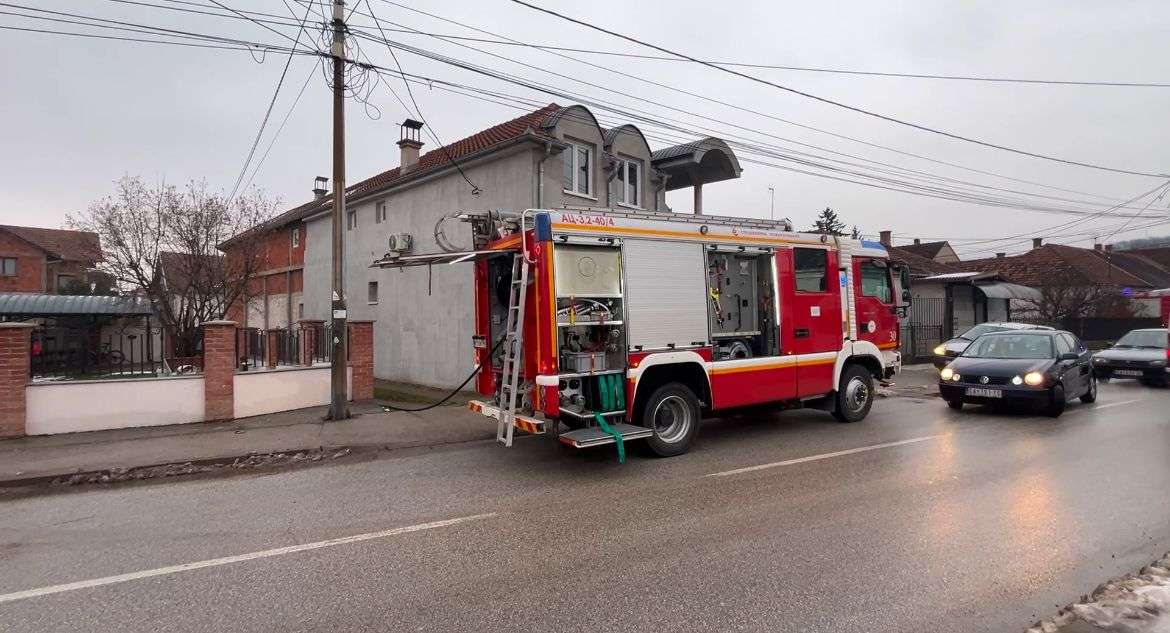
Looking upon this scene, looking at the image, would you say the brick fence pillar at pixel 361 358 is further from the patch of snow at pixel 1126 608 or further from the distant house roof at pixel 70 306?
the patch of snow at pixel 1126 608

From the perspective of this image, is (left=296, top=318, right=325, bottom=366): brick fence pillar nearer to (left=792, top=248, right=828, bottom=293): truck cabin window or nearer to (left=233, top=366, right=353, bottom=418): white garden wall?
(left=233, top=366, right=353, bottom=418): white garden wall

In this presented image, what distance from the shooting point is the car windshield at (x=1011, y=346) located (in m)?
11.1

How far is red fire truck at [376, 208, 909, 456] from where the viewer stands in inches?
273

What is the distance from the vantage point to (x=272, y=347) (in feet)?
37.9

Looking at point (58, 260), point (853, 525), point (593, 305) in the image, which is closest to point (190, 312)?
point (593, 305)

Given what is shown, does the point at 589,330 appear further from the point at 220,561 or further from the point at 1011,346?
the point at 1011,346

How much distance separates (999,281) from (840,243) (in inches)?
796

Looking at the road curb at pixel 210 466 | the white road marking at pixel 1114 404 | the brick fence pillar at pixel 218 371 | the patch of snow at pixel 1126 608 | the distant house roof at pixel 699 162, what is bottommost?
the patch of snow at pixel 1126 608

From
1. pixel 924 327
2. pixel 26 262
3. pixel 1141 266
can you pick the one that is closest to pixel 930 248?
pixel 1141 266

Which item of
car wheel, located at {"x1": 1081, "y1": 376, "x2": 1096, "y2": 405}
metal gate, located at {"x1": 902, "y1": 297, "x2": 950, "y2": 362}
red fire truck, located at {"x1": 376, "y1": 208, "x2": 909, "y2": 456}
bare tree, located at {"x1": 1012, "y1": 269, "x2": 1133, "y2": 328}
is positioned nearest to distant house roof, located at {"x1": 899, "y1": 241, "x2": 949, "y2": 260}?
bare tree, located at {"x1": 1012, "y1": 269, "x2": 1133, "y2": 328}

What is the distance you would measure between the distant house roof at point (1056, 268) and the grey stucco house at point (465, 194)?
17050 mm

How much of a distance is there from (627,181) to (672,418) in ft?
34.7

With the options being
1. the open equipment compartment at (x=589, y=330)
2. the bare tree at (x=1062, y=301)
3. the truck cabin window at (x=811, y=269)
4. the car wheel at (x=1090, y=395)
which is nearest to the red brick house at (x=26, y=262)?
the open equipment compartment at (x=589, y=330)

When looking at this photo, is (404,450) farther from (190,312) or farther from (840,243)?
(190,312)
